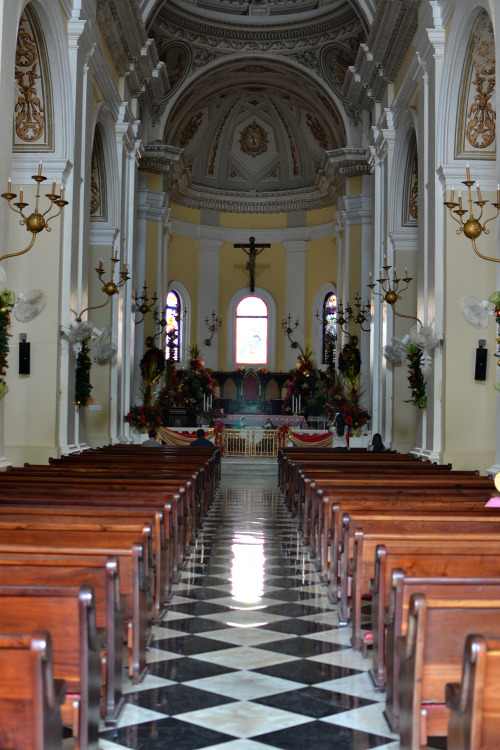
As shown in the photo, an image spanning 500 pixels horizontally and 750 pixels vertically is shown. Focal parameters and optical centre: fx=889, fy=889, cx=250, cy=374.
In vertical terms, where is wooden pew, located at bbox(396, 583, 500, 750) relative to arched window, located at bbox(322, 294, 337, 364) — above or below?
below

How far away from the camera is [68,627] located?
120 inches

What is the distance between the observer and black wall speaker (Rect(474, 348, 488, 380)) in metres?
10.8

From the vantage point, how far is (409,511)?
5.90m

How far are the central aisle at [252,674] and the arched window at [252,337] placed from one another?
20174mm

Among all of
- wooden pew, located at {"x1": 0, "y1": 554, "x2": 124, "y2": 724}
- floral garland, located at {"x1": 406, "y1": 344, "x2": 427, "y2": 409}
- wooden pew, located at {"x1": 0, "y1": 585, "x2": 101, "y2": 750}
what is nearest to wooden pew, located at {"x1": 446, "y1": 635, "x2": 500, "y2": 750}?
wooden pew, located at {"x1": 0, "y1": 585, "x2": 101, "y2": 750}

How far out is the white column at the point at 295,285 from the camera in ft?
89.6

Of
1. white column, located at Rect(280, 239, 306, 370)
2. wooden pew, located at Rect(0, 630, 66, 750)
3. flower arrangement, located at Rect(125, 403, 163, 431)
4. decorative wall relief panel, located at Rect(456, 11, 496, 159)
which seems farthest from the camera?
white column, located at Rect(280, 239, 306, 370)

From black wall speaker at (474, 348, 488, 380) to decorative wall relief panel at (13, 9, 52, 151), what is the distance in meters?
6.02

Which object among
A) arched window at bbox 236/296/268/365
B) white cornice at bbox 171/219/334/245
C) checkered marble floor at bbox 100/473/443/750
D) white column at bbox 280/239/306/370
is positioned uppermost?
white cornice at bbox 171/219/334/245

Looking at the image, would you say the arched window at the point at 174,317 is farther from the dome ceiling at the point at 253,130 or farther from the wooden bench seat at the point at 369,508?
the wooden bench seat at the point at 369,508

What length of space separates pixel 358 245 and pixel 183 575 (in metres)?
16.1

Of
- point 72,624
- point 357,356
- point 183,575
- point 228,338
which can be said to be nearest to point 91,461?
point 183,575

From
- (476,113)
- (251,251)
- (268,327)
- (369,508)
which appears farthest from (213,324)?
(369,508)

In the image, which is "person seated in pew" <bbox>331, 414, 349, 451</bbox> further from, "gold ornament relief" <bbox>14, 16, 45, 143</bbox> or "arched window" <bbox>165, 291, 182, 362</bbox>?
"gold ornament relief" <bbox>14, 16, 45, 143</bbox>
